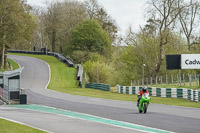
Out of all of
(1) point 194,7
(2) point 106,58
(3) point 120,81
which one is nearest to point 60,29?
(2) point 106,58

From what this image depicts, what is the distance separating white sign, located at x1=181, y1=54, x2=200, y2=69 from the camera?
1640 inches

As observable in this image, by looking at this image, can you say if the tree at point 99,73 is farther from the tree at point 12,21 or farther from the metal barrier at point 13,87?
the metal barrier at point 13,87

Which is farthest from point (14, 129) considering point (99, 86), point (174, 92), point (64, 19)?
point (64, 19)

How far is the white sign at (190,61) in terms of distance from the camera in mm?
41656

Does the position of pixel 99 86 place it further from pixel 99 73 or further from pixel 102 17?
pixel 102 17

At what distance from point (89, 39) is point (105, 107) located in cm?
5916

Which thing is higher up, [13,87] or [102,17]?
[102,17]

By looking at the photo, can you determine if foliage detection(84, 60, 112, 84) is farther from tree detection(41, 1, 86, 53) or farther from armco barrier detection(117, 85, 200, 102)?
tree detection(41, 1, 86, 53)

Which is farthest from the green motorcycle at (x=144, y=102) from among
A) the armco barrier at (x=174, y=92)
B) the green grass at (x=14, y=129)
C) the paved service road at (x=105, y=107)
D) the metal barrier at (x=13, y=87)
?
the metal barrier at (x=13, y=87)

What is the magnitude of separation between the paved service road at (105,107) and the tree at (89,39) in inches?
382

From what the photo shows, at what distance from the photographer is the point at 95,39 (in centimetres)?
8762

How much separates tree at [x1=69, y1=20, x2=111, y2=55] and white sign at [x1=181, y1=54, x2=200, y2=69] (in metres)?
46.5

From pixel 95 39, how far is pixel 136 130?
72304 mm

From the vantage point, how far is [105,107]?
95.0ft
